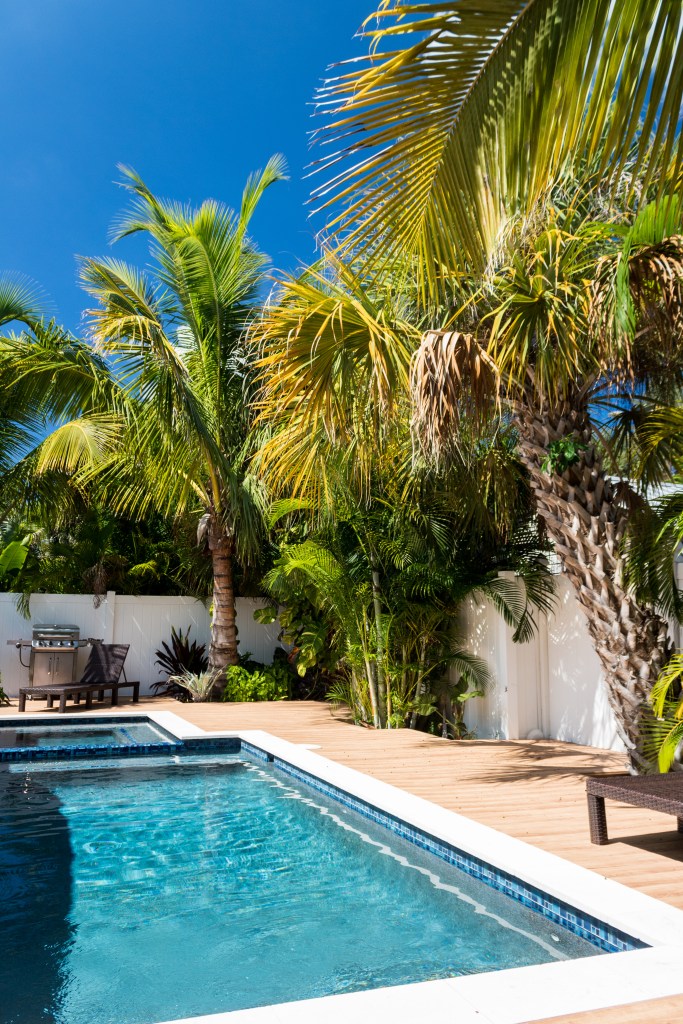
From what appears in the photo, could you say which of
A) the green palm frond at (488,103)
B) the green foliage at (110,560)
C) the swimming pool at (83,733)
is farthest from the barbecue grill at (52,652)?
the green palm frond at (488,103)

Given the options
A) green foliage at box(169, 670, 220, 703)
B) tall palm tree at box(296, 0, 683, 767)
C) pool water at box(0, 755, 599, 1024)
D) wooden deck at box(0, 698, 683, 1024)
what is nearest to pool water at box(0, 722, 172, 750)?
wooden deck at box(0, 698, 683, 1024)

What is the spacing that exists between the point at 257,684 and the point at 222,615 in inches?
48.9

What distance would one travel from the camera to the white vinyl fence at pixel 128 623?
1423 cm

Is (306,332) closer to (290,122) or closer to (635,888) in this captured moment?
(635,888)

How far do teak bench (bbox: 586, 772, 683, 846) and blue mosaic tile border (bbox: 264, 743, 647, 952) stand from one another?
2.11 ft

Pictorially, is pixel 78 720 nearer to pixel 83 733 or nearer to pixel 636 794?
pixel 83 733

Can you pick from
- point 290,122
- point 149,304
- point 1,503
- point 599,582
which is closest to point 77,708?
point 1,503

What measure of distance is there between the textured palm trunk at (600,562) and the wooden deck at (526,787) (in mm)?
839

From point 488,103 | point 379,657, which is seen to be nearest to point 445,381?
point 488,103

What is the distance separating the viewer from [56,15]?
5812cm

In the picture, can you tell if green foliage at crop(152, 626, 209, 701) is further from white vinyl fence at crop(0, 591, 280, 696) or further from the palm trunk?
the palm trunk

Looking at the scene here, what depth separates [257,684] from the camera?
1401 cm

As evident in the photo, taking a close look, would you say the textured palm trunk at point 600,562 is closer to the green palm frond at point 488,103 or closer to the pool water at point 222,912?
the pool water at point 222,912

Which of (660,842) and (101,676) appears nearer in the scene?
(660,842)
